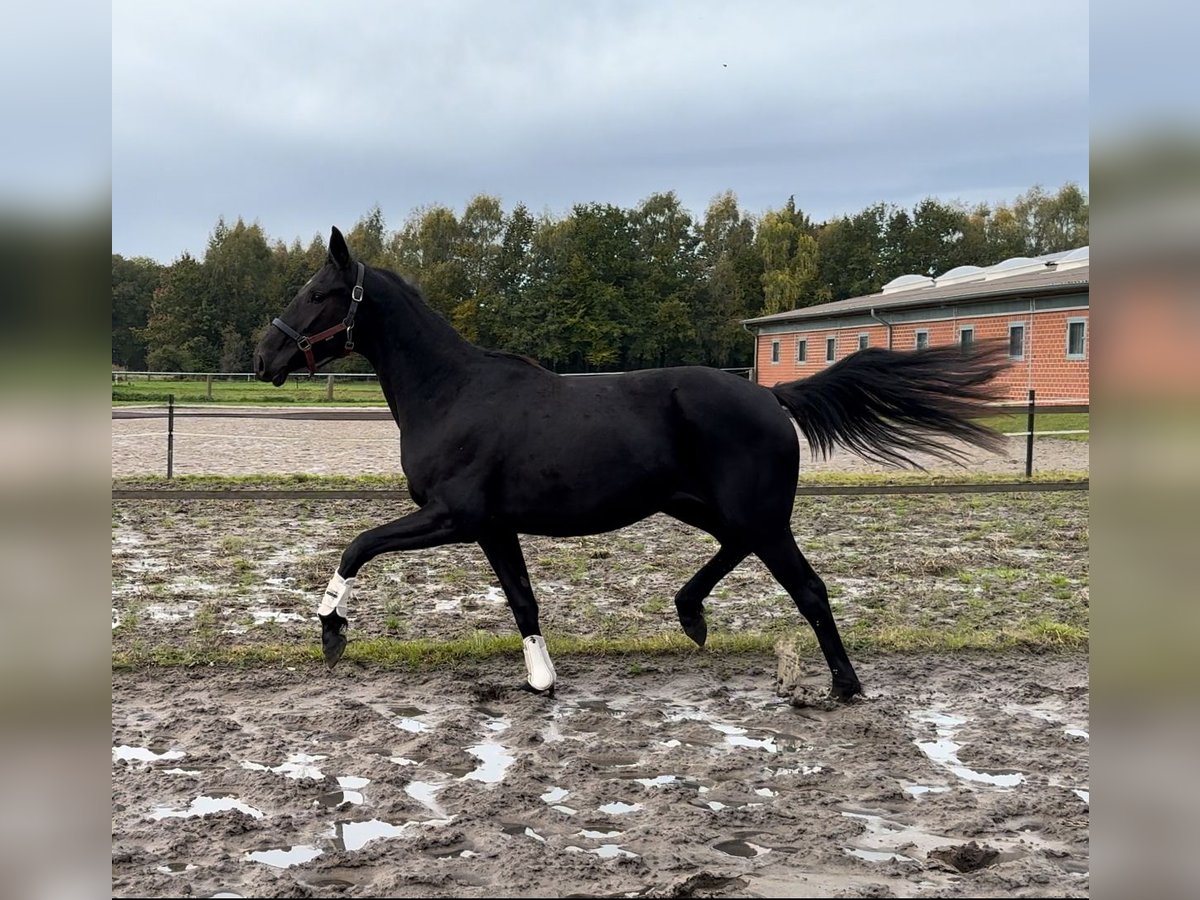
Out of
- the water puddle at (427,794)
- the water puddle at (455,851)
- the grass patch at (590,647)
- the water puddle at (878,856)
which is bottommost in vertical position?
the water puddle at (427,794)

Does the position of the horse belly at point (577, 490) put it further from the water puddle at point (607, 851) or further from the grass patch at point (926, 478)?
the grass patch at point (926, 478)

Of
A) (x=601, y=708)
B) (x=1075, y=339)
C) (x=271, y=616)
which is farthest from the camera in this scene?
(x=1075, y=339)

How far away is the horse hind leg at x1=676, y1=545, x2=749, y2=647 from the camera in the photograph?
518 centimetres

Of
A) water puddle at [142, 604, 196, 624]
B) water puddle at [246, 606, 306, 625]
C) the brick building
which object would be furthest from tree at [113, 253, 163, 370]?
water puddle at [246, 606, 306, 625]

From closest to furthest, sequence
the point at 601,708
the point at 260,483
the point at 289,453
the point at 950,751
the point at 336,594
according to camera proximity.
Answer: the point at 950,751, the point at 601,708, the point at 336,594, the point at 260,483, the point at 289,453

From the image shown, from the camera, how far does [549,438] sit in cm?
475

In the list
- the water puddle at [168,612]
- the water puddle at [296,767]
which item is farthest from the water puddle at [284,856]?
the water puddle at [168,612]

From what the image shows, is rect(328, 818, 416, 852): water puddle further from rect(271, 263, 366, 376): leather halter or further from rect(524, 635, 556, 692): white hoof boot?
rect(271, 263, 366, 376): leather halter

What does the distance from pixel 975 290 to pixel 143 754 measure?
3039 centimetres

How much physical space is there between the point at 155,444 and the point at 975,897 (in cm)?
1860

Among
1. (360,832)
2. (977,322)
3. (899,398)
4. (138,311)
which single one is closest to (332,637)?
(360,832)

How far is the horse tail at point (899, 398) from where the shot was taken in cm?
508

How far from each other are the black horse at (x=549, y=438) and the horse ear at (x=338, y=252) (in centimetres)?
1

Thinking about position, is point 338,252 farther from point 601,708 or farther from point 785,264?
point 785,264
